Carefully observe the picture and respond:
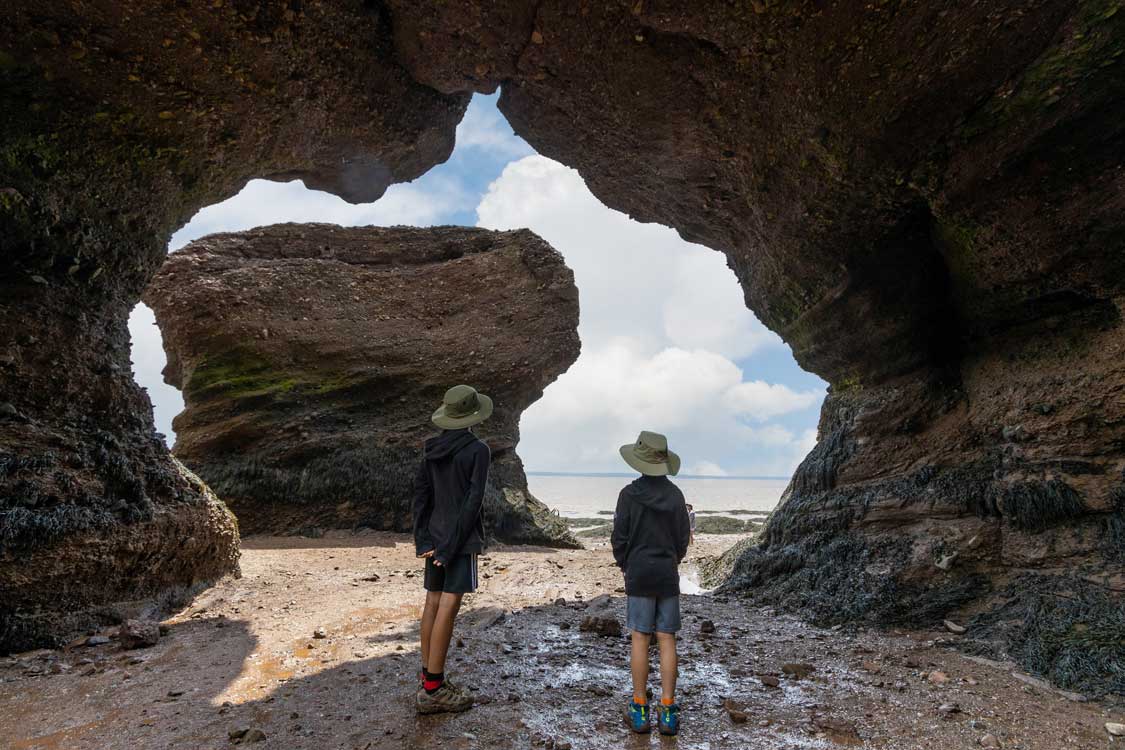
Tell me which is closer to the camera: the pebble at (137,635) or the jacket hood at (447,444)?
the jacket hood at (447,444)

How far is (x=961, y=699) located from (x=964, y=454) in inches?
138

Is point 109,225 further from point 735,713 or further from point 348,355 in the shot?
point 348,355

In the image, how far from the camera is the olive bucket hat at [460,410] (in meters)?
4.25

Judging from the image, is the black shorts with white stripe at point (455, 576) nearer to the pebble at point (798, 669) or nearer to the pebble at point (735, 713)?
the pebble at point (735, 713)

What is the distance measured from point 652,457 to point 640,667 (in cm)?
131

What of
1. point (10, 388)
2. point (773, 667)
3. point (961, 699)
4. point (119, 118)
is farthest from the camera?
Result: point (119, 118)

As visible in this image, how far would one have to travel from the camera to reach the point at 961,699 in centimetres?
394

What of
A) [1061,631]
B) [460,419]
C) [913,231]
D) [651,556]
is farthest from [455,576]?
[913,231]

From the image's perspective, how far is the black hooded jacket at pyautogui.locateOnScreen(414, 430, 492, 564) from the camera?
3967 mm

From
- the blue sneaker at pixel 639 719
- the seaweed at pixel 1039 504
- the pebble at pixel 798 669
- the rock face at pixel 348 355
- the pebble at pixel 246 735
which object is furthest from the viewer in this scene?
the rock face at pixel 348 355

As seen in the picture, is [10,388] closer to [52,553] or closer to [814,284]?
[52,553]

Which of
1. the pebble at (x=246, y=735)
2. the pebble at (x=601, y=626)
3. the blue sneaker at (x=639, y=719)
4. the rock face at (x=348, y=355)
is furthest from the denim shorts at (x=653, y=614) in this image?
the rock face at (x=348, y=355)

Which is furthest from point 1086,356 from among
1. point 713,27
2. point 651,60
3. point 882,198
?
point 651,60

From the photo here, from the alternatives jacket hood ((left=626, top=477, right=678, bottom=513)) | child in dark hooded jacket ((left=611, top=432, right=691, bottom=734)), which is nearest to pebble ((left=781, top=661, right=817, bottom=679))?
child in dark hooded jacket ((left=611, top=432, right=691, bottom=734))
